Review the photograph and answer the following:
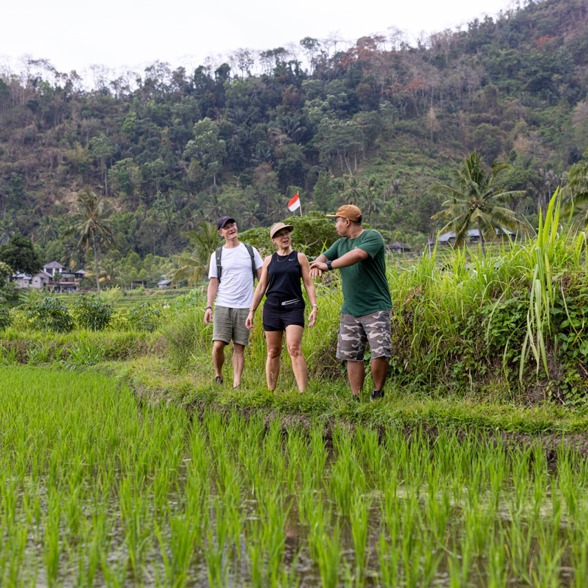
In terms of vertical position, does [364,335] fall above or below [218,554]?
above

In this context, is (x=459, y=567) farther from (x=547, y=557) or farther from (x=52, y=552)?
(x=52, y=552)

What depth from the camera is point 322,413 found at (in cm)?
479

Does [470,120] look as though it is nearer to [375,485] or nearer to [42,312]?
[42,312]

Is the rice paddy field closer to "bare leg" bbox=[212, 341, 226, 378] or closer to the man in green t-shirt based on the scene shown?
the man in green t-shirt

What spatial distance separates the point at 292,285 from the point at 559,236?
2196mm

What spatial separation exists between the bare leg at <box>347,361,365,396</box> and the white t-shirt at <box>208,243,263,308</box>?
4.51ft

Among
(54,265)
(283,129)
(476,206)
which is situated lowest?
(54,265)

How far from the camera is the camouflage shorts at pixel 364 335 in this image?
15.9ft

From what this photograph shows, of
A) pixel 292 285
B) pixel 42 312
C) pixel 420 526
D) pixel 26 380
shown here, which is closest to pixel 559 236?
pixel 292 285

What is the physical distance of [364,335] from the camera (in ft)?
16.7

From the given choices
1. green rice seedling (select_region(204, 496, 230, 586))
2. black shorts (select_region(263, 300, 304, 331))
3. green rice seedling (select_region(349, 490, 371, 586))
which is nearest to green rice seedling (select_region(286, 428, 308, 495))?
green rice seedling (select_region(204, 496, 230, 586))

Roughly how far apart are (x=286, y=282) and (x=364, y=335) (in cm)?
79

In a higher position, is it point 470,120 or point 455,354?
point 470,120

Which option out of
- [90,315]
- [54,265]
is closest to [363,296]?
[90,315]
